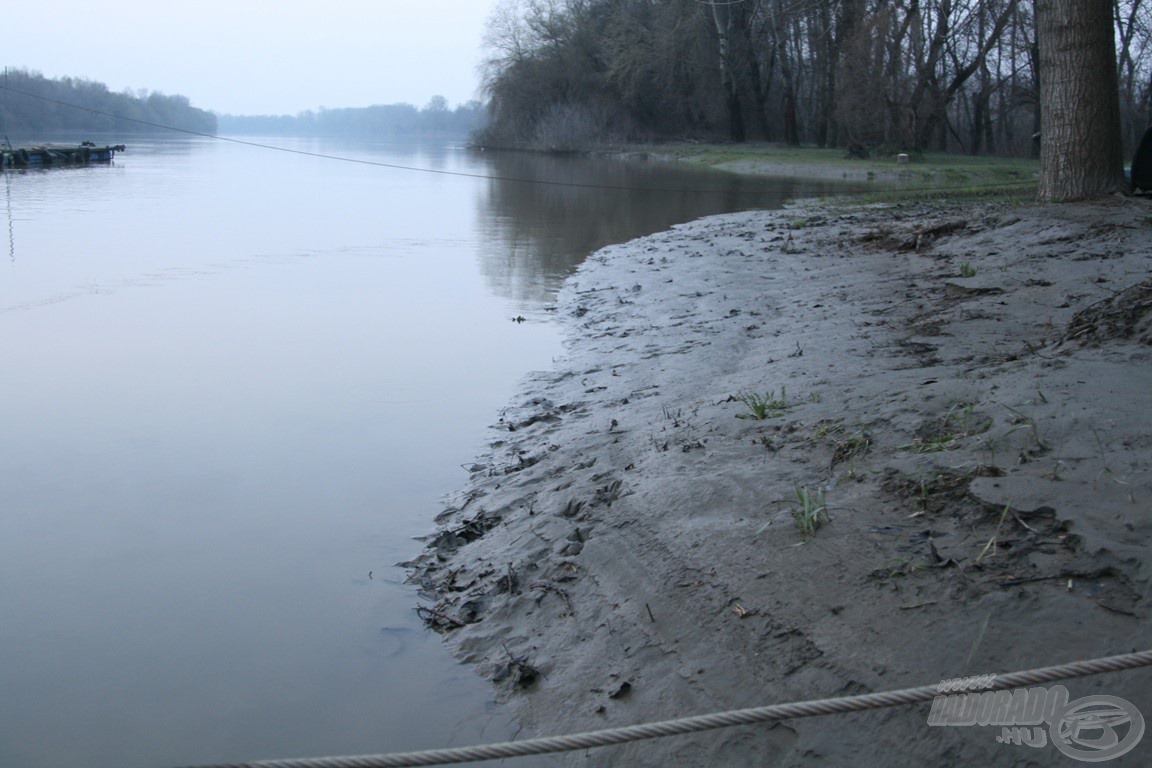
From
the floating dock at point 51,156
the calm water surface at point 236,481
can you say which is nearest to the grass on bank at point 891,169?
the calm water surface at point 236,481

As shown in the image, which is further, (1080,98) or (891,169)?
(891,169)

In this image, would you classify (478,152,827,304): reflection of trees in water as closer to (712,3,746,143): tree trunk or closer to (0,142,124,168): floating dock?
(712,3,746,143): tree trunk

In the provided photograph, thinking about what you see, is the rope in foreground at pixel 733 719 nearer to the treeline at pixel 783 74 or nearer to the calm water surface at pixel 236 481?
the calm water surface at pixel 236 481

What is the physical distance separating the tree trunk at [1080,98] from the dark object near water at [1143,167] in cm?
38

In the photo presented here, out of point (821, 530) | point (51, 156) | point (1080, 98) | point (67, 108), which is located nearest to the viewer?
point (821, 530)

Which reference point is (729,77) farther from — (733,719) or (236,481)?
(733,719)

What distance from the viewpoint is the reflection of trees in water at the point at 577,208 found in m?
13.9

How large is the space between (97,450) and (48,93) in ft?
273

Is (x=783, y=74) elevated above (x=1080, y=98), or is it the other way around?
(x=783, y=74)

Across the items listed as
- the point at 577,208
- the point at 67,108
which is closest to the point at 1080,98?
the point at 577,208

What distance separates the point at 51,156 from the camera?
35.9 metres

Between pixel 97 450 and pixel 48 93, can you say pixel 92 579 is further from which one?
pixel 48 93

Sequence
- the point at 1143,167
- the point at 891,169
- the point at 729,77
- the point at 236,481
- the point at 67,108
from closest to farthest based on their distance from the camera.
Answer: the point at 236,481, the point at 1143,167, the point at 891,169, the point at 729,77, the point at 67,108

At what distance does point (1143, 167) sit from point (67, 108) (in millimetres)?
85529
